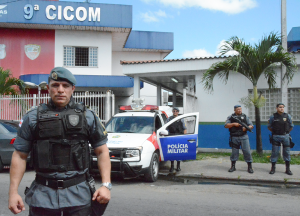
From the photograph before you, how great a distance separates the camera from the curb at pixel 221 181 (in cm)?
715

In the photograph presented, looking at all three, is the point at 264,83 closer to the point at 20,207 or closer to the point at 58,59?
the point at 20,207

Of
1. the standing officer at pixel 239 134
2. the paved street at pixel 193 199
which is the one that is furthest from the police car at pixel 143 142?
the standing officer at pixel 239 134

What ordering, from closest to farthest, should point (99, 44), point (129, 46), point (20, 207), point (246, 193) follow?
point (20, 207), point (246, 193), point (99, 44), point (129, 46)

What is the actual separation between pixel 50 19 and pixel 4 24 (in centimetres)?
267

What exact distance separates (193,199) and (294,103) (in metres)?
7.23

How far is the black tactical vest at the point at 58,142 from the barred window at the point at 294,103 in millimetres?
10243

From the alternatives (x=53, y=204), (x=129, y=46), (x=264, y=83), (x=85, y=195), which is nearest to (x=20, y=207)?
(x=53, y=204)

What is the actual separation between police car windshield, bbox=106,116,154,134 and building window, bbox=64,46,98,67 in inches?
403

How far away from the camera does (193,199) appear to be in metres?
5.43

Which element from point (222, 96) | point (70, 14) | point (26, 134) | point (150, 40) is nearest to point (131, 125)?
point (222, 96)

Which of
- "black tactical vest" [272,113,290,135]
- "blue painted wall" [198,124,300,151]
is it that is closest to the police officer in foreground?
"black tactical vest" [272,113,290,135]

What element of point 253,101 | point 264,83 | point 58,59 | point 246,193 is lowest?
point 246,193

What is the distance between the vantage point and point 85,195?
2.26m

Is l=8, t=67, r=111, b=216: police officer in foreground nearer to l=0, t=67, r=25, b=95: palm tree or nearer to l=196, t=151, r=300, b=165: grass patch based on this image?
l=196, t=151, r=300, b=165: grass patch
